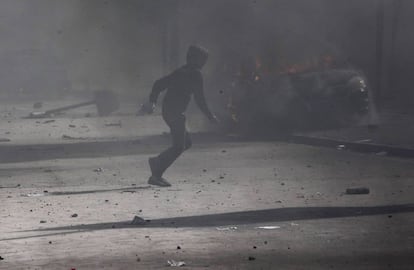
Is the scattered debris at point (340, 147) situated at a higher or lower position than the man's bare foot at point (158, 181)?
lower

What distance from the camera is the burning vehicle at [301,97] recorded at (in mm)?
16984

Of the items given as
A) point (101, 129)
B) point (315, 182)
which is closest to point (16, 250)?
point (315, 182)

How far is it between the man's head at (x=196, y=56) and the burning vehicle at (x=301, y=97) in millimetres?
5762

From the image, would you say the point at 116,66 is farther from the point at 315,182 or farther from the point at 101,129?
the point at 315,182

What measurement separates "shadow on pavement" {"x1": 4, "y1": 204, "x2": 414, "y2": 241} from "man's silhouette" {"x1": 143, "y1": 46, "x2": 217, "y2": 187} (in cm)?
245

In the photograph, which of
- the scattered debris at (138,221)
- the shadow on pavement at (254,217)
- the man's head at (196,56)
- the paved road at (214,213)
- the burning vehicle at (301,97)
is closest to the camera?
the paved road at (214,213)

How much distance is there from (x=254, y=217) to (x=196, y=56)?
291 cm

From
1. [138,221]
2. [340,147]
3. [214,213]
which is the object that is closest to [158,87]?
[214,213]

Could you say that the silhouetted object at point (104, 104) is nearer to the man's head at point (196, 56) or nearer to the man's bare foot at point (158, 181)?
the man's head at point (196, 56)

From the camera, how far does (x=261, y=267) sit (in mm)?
6312

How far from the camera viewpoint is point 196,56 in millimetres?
11016

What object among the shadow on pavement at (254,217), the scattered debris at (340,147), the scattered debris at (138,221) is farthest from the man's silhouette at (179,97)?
the scattered debris at (340,147)

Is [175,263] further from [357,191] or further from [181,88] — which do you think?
[181,88]

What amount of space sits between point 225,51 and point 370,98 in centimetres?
215
